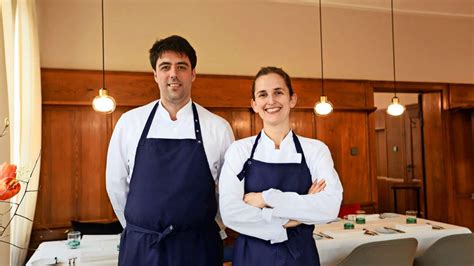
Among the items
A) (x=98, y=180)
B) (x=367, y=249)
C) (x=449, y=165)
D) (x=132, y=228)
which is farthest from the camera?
(x=449, y=165)

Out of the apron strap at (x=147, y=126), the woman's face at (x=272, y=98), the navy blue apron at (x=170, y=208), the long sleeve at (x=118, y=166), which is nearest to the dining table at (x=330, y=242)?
the long sleeve at (x=118, y=166)

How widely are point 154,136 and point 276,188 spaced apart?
1.94ft

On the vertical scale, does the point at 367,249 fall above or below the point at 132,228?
below

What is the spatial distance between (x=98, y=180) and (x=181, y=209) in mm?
3195

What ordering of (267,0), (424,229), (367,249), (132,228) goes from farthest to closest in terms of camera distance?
1. (267,0)
2. (424,229)
3. (367,249)
4. (132,228)

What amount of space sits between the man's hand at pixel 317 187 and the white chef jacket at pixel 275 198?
2cm

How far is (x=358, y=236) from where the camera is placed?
315 centimetres

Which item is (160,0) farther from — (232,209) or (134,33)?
(232,209)

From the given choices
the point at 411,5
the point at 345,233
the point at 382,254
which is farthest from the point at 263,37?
the point at 382,254

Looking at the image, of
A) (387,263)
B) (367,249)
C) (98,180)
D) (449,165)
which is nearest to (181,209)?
(367,249)

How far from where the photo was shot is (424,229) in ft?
10.9

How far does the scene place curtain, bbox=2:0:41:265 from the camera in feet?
9.45

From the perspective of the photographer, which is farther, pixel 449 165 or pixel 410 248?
pixel 449 165

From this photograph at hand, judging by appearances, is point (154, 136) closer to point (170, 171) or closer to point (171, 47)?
point (170, 171)
